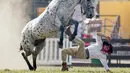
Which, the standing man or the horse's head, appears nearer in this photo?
the horse's head

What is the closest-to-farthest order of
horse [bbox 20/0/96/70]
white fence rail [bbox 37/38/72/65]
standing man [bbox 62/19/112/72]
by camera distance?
horse [bbox 20/0/96/70] → standing man [bbox 62/19/112/72] → white fence rail [bbox 37/38/72/65]

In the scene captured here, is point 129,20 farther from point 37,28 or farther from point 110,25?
point 37,28

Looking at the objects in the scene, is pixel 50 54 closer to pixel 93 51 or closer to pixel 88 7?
pixel 93 51

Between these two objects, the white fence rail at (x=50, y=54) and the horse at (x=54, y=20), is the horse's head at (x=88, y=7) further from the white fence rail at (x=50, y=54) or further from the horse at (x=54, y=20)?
the white fence rail at (x=50, y=54)

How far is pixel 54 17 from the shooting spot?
11656mm

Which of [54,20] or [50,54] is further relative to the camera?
[50,54]

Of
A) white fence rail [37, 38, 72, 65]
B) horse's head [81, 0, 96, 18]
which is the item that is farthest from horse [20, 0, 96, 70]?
white fence rail [37, 38, 72, 65]

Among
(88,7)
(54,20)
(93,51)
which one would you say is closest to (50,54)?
(93,51)

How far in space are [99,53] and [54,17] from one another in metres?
A: 1.51

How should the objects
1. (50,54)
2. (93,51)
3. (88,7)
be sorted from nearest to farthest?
(88,7), (93,51), (50,54)

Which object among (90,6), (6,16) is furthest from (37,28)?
(6,16)

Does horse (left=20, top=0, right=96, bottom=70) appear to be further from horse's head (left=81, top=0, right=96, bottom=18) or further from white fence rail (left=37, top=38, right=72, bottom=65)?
white fence rail (left=37, top=38, right=72, bottom=65)

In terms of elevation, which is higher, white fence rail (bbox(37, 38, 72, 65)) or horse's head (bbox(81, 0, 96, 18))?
horse's head (bbox(81, 0, 96, 18))

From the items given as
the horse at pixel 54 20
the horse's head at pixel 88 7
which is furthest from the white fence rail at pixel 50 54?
the horse's head at pixel 88 7
